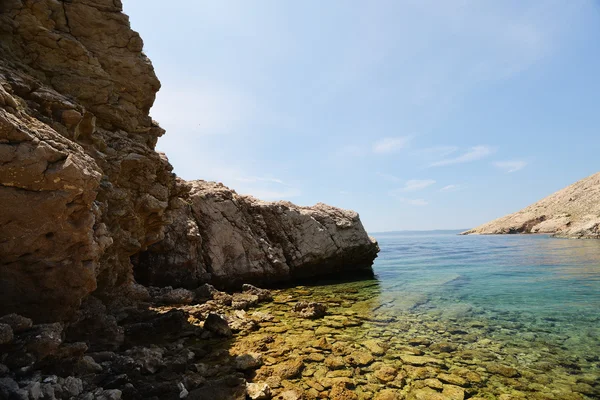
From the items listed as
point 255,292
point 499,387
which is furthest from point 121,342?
point 499,387

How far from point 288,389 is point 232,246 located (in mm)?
14898

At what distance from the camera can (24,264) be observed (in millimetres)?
6734

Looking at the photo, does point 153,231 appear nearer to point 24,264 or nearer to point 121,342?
point 121,342

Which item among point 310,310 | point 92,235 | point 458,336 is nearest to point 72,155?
point 92,235

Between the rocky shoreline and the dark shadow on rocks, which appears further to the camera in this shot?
the rocky shoreline

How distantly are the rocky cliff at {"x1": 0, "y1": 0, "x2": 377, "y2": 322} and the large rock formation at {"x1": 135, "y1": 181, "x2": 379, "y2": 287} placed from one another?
0.09m

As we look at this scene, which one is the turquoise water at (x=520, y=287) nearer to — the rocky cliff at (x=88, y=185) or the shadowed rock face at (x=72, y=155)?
the rocky cliff at (x=88, y=185)

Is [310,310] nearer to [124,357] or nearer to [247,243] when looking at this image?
[124,357]

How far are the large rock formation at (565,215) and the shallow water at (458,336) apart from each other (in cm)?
5059

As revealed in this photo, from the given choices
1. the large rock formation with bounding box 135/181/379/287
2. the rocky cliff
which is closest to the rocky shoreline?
the rocky cliff

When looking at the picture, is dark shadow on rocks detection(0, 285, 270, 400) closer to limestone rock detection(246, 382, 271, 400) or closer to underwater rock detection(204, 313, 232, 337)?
underwater rock detection(204, 313, 232, 337)

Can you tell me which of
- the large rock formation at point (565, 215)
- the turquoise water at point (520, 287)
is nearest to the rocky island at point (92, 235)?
the turquoise water at point (520, 287)

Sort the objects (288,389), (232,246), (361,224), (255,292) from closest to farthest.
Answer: (288,389) → (255,292) → (232,246) → (361,224)

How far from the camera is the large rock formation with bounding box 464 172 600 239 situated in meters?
59.0
